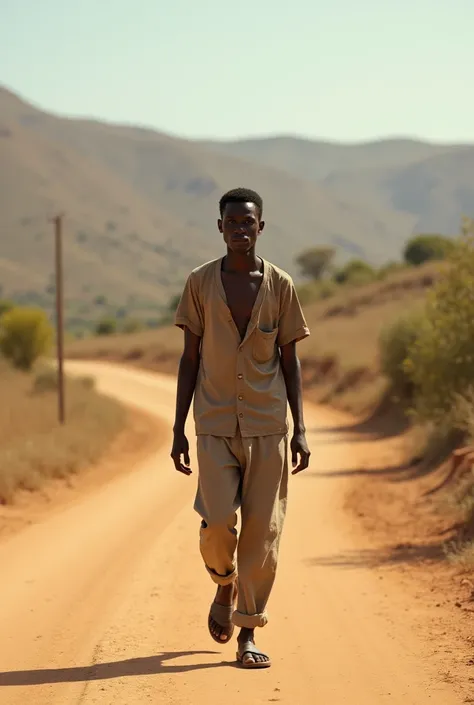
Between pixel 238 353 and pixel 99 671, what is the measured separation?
1.76 metres

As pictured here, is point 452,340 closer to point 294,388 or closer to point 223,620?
point 294,388

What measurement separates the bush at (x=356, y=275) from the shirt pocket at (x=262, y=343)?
194 feet

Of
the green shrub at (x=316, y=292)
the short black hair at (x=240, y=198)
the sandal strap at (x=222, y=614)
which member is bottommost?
the green shrub at (x=316, y=292)

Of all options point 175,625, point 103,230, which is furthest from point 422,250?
point 103,230

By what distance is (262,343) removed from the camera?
6059 mm

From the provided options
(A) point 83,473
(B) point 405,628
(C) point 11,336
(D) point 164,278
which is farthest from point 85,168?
(B) point 405,628

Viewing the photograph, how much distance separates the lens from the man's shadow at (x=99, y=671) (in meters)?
5.94

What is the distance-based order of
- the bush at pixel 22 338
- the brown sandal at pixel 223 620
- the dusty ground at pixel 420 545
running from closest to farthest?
the brown sandal at pixel 223 620 → the dusty ground at pixel 420 545 → the bush at pixel 22 338

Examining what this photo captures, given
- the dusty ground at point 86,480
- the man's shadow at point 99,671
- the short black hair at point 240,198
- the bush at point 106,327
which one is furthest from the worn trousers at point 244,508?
the bush at point 106,327

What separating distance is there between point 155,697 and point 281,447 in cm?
138

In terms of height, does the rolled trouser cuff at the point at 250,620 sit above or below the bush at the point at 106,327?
above

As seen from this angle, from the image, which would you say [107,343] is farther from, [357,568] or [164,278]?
[164,278]

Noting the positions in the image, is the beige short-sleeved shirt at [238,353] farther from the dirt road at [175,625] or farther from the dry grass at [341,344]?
the dry grass at [341,344]

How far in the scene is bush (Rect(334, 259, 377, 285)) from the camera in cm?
6688
